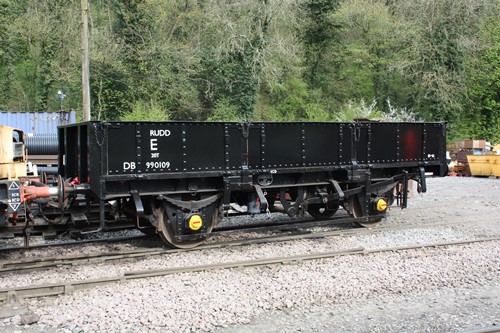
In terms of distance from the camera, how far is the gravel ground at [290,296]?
571 cm

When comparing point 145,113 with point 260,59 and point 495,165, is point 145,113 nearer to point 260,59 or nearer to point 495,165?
point 260,59

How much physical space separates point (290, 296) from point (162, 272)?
209cm

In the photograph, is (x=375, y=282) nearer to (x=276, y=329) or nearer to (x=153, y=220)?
(x=276, y=329)

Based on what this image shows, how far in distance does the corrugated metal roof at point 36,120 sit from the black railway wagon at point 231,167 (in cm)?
1062

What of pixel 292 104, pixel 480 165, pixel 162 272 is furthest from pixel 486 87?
pixel 162 272

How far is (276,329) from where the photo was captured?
18.4 ft

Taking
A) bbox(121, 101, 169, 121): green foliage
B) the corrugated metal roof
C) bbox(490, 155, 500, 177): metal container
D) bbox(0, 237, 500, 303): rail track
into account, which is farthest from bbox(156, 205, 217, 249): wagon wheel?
bbox(490, 155, 500, 177): metal container

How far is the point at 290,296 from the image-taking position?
6.58 meters

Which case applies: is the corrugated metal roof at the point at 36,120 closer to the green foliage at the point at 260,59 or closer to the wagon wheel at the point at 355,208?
the green foliage at the point at 260,59

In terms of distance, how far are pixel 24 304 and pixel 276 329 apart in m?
3.25

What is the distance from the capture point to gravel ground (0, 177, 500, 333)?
5.71 metres

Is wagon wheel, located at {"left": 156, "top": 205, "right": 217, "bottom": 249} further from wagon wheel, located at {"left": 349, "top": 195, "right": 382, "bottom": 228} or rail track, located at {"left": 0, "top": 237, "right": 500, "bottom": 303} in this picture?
wagon wheel, located at {"left": 349, "top": 195, "right": 382, "bottom": 228}

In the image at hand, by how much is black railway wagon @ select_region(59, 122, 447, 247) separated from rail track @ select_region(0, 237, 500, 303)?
4.13 ft

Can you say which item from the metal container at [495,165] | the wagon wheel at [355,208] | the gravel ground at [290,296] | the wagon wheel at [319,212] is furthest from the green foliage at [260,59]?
the gravel ground at [290,296]
